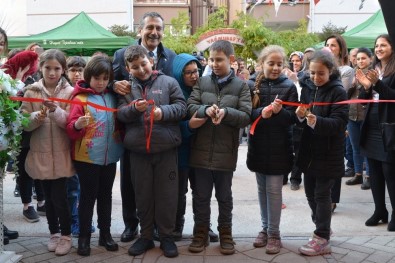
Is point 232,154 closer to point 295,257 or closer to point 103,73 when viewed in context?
point 295,257

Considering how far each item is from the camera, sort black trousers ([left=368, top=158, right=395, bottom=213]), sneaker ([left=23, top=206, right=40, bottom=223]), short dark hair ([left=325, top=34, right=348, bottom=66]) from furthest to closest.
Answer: short dark hair ([left=325, top=34, right=348, bottom=66]) → sneaker ([left=23, top=206, right=40, bottom=223]) → black trousers ([left=368, top=158, right=395, bottom=213])

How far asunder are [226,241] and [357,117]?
11.2ft

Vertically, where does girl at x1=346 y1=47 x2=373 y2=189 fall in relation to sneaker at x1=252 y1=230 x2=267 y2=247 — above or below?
above

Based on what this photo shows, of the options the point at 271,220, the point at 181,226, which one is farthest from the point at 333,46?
the point at 181,226

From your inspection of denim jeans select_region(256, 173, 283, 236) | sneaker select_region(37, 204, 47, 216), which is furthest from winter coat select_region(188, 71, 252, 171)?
sneaker select_region(37, 204, 47, 216)

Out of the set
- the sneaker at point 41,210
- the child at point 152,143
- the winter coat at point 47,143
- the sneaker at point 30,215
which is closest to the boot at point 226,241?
the child at point 152,143

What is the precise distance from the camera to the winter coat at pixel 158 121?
13.7ft

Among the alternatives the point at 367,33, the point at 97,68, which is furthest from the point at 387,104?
the point at 367,33

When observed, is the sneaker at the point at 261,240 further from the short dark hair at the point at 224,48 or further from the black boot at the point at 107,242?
the short dark hair at the point at 224,48

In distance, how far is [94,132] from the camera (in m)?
4.26

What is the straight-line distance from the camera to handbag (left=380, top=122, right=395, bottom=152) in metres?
4.78

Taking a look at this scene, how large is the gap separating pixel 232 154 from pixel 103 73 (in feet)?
4.44

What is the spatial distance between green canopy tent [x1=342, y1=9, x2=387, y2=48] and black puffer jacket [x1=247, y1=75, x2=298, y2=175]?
8.24 meters

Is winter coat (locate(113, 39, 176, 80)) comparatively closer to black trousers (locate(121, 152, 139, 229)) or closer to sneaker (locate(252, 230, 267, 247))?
black trousers (locate(121, 152, 139, 229))
